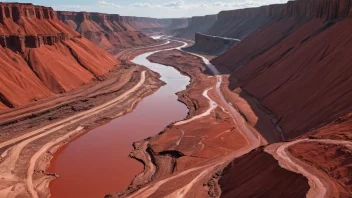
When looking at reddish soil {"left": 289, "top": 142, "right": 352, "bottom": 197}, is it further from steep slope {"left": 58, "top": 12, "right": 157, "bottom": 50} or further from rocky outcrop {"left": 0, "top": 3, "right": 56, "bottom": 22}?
steep slope {"left": 58, "top": 12, "right": 157, "bottom": 50}

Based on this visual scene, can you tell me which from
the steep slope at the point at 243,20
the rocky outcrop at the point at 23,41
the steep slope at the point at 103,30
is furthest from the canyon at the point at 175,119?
the steep slope at the point at 103,30

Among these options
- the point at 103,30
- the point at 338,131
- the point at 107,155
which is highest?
the point at 103,30

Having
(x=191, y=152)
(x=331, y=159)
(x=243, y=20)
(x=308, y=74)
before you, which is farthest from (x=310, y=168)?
(x=243, y=20)

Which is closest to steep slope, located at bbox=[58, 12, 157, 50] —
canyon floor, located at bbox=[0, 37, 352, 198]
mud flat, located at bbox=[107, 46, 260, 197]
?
canyon floor, located at bbox=[0, 37, 352, 198]

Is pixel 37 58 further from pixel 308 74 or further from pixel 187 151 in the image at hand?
pixel 308 74

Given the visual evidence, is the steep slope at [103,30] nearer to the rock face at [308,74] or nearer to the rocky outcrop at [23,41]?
the rocky outcrop at [23,41]

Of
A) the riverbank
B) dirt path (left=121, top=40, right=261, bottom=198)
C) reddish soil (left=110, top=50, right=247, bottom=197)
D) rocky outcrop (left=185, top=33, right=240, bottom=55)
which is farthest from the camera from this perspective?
rocky outcrop (left=185, top=33, right=240, bottom=55)
